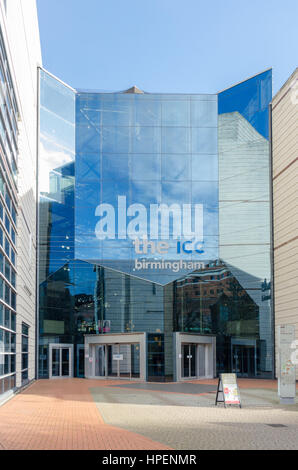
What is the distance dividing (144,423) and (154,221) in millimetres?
21881

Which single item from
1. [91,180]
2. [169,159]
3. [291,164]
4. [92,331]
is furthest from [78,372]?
[291,164]

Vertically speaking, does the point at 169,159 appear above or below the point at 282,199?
above

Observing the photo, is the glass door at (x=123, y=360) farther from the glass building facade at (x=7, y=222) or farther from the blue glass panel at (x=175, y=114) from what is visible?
the blue glass panel at (x=175, y=114)

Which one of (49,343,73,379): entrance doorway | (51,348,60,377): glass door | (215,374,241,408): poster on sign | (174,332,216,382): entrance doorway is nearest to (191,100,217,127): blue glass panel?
(174,332,216,382): entrance doorway

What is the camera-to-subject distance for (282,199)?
3266 cm

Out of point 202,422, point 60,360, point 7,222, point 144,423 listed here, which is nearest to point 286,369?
point 202,422

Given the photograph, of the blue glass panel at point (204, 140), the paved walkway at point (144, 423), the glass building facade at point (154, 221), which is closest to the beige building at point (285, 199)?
the glass building facade at point (154, 221)

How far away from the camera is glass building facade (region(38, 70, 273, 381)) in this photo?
1307 inches

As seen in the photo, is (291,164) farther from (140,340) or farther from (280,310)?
(140,340)

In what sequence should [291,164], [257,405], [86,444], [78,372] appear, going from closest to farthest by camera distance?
[86,444], [257,405], [291,164], [78,372]

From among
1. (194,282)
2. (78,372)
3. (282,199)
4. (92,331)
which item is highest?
(282,199)

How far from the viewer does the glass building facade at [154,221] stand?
1307 inches

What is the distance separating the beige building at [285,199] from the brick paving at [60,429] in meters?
15.5

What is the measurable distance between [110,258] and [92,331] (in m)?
4.38
